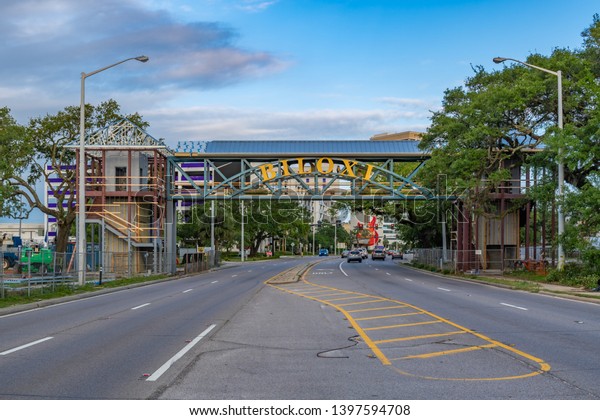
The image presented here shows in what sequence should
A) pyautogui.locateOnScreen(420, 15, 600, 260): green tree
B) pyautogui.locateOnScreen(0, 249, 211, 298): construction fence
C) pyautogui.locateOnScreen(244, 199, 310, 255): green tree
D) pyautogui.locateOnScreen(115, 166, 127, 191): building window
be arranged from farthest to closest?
1. pyautogui.locateOnScreen(244, 199, 310, 255): green tree
2. pyautogui.locateOnScreen(115, 166, 127, 191): building window
3. pyautogui.locateOnScreen(420, 15, 600, 260): green tree
4. pyautogui.locateOnScreen(0, 249, 211, 298): construction fence

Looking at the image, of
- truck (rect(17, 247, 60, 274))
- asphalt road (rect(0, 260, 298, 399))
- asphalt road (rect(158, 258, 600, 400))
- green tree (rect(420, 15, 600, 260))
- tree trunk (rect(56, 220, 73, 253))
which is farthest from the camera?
tree trunk (rect(56, 220, 73, 253))

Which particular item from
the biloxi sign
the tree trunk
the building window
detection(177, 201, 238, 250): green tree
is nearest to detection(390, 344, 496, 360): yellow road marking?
the biloxi sign

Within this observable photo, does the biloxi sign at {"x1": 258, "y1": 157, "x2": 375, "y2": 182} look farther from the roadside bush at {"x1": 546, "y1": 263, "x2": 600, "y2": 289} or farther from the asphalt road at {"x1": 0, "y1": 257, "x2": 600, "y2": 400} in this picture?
the asphalt road at {"x1": 0, "y1": 257, "x2": 600, "y2": 400}

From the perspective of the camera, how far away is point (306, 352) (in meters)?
11.8

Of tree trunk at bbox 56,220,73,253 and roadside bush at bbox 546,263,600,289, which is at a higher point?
tree trunk at bbox 56,220,73,253

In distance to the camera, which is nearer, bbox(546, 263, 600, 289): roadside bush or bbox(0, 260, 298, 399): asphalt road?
bbox(0, 260, 298, 399): asphalt road

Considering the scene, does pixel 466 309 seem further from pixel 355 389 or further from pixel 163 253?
pixel 163 253

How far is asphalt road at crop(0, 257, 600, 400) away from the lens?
8641mm

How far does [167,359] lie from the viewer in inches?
436

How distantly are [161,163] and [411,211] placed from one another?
2549 centimetres

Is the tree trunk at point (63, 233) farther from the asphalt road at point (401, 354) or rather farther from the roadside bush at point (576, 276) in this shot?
the roadside bush at point (576, 276)

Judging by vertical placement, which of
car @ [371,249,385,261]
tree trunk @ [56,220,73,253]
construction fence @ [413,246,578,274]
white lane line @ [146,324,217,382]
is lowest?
car @ [371,249,385,261]

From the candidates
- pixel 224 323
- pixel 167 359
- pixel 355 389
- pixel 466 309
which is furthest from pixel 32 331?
pixel 466 309

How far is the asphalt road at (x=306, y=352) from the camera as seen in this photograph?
28.3 feet
